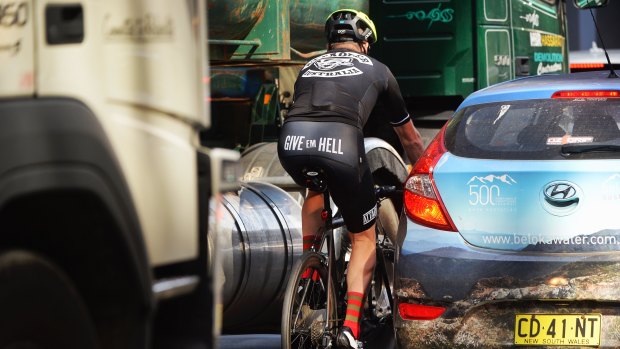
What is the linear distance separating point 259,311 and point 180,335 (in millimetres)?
4204

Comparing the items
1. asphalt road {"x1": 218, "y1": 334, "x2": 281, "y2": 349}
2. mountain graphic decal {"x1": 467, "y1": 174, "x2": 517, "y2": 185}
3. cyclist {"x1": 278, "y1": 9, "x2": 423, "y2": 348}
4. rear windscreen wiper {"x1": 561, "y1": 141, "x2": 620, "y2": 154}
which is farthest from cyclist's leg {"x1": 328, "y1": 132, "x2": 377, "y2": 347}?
asphalt road {"x1": 218, "y1": 334, "x2": 281, "y2": 349}

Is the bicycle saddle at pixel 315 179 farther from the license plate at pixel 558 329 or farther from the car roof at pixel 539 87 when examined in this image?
the license plate at pixel 558 329

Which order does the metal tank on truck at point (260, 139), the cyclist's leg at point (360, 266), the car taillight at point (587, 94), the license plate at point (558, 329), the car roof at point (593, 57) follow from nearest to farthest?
the license plate at point (558, 329) < the car taillight at point (587, 94) < the cyclist's leg at point (360, 266) < the metal tank on truck at point (260, 139) < the car roof at point (593, 57)

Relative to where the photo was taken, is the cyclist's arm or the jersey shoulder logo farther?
the cyclist's arm

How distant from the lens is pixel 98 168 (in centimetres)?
349

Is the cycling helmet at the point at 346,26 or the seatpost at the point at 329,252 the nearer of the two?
the seatpost at the point at 329,252

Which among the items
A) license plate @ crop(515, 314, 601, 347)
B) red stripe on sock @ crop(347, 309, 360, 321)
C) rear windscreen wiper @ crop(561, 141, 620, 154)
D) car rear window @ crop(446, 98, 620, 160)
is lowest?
red stripe on sock @ crop(347, 309, 360, 321)

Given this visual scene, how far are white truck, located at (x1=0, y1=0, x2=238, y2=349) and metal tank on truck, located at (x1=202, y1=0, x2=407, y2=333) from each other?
0.82 m

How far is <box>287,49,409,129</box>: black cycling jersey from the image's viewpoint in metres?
6.80

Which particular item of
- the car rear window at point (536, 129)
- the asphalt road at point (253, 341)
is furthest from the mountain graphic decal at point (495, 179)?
the asphalt road at point (253, 341)

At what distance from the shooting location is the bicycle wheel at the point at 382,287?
7.49 meters

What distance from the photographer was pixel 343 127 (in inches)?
265

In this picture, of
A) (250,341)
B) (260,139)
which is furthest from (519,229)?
(260,139)

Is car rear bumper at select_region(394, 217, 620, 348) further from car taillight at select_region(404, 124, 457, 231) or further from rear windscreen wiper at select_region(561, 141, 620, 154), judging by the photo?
rear windscreen wiper at select_region(561, 141, 620, 154)
